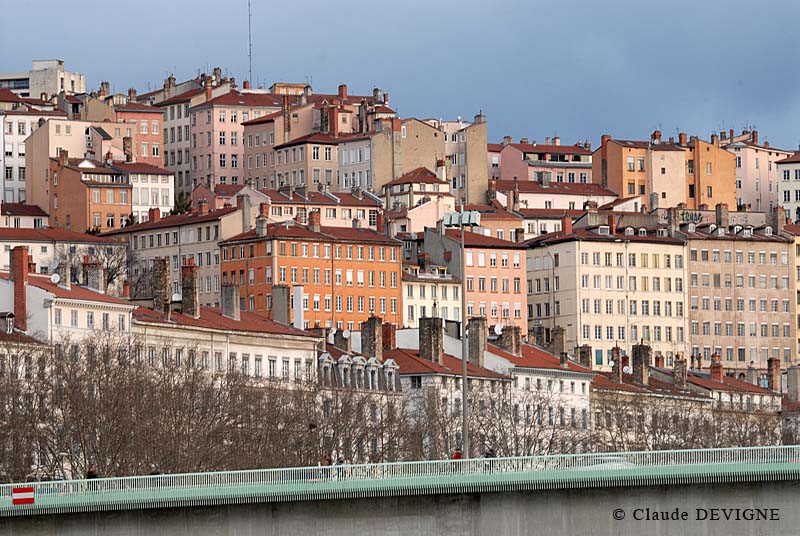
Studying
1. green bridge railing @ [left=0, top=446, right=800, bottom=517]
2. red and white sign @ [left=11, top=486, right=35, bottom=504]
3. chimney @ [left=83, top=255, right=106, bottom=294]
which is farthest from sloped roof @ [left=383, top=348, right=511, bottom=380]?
red and white sign @ [left=11, top=486, right=35, bottom=504]

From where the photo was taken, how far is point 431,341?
142m

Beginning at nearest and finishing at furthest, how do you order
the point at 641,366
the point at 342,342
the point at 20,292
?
the point at 20,292 < the point at 342,342 < the point at 641,366

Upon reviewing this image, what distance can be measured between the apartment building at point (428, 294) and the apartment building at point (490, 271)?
225 centimetres

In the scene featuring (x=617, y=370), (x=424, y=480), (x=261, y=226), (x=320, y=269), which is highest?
(x=261, y=226)

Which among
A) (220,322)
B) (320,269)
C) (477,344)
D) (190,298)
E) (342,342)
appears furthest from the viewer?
(320,269)

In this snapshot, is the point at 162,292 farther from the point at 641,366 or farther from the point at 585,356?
the point at 585,356

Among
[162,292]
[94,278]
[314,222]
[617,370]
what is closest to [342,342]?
[162,292]

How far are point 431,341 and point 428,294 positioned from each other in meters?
43.2

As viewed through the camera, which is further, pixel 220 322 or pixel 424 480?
pixel 220 322

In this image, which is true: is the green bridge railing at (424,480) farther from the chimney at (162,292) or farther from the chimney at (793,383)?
the chimney at (793,383)

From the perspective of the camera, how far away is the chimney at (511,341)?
15475 centimetres

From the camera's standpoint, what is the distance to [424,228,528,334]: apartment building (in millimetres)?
191125

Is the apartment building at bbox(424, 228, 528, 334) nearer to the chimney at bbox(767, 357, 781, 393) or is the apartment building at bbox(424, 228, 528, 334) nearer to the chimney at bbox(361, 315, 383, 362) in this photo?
the chimney at bbox(767, 357, 781, 393)

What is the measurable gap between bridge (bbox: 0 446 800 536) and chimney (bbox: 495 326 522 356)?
8978cm
